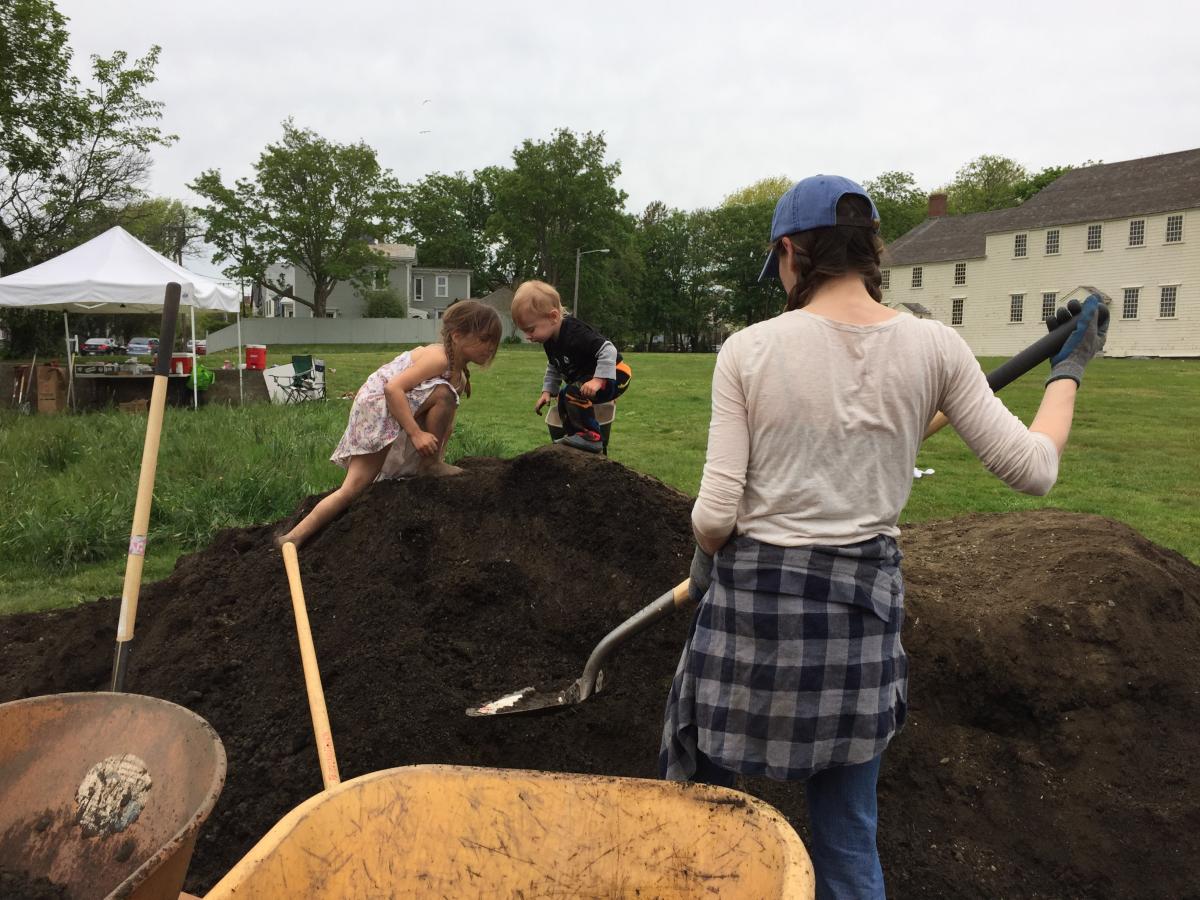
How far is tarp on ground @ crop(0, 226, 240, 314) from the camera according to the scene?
12234 mm

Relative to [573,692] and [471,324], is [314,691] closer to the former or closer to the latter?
[573,692]

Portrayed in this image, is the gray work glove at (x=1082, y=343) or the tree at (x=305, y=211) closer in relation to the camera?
the gray work glove at (x=1082, y=343)

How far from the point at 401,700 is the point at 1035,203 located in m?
45.2

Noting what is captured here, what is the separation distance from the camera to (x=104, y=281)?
1236cm

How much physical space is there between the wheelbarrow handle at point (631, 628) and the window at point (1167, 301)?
39.5 m

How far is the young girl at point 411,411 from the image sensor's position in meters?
4.46

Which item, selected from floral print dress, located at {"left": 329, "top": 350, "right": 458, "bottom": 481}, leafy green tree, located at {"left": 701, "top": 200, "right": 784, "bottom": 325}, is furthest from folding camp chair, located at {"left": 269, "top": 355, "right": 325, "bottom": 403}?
leafy green tree, located at {"left": 701, "top": 200, "right": 784, "bottom": 325}

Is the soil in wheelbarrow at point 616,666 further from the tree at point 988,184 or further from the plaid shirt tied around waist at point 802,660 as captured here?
the tree at point 988,184

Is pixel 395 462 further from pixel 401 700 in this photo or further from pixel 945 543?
pixel 945 543

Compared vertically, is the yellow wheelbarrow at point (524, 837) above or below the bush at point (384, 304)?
below

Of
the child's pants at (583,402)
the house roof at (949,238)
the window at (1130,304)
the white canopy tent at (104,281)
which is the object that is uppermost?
the house roof at (949,238)

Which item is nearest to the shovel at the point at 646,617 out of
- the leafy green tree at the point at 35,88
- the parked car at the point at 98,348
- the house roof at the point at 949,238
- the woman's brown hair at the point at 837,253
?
the woman's brown hair at the point at 837,253

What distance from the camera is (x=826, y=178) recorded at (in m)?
1.77

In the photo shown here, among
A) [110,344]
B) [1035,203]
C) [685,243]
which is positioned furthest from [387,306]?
[1035,203]
